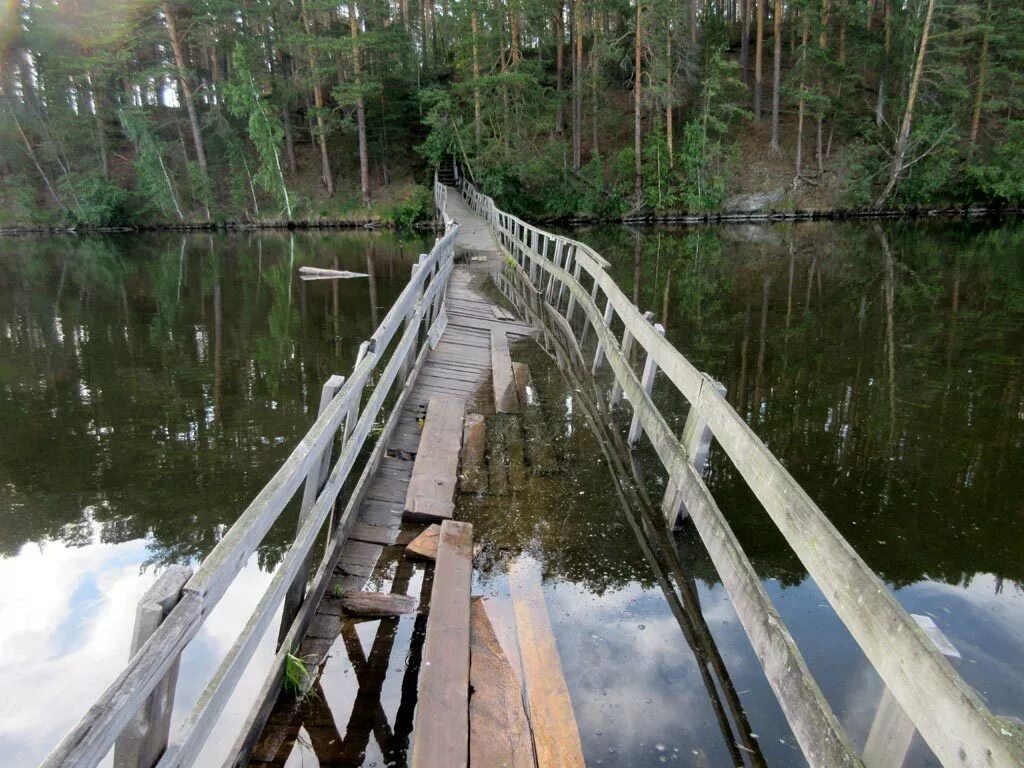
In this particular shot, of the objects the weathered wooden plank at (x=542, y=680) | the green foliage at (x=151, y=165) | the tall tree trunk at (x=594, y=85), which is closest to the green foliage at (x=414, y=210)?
the tall tree trunk at (x=594, y=85)

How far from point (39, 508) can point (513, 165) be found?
3370 cm

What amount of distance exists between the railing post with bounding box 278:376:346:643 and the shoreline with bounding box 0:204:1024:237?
118 feet

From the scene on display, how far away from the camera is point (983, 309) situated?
13039mm

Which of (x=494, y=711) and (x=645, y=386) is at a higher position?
(x=645, y=386)

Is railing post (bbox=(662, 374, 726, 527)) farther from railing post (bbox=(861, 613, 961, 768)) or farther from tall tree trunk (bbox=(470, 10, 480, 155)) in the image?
tall tree trunk (bbox=(470, 10, 480, 155))

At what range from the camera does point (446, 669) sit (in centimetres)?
303

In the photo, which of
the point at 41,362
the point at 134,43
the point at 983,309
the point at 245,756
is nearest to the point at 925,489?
the point at 245,756

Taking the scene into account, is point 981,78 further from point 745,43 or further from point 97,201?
point 97,201

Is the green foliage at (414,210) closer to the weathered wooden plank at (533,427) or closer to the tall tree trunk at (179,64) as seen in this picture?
the tall tree trunk at (179,64)

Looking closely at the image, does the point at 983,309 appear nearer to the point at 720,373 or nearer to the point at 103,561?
the point at 720,373

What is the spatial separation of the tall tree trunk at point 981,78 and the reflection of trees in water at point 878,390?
74.6 ft

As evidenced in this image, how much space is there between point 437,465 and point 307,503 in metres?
1.77

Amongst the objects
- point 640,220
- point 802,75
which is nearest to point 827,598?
point 640,220

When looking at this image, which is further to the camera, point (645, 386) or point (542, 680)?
point (645, 386)
